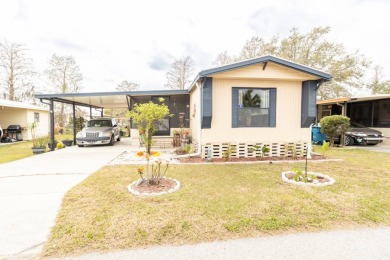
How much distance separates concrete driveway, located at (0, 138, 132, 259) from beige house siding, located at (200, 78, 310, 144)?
423cm

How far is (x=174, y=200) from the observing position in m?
3.32

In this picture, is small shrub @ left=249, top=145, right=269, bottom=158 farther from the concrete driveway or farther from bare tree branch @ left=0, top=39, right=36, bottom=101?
bare tree branch @ left=0, top=39, right=36, bottom=101

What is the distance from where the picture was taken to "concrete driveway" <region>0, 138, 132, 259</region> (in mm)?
2273

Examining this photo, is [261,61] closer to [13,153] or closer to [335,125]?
[335,125]

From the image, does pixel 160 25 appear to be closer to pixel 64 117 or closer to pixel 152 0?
pixel 152 0

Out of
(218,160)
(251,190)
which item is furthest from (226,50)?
(251,190)

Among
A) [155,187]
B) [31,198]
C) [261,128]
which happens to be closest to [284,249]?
[155,187]

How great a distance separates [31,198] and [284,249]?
432 centimetres

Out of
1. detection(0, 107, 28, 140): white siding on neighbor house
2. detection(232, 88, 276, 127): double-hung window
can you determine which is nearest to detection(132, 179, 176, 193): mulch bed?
detection(232, 88, 276, 127): double-hung window

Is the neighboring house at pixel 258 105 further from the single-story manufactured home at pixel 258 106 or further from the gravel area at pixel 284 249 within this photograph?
the gravel area at pixel 284 249

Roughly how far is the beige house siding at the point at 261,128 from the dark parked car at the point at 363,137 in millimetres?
6081

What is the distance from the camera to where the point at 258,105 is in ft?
23.3

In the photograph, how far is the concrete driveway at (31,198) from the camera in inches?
89.5

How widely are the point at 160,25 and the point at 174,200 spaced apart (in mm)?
11153
